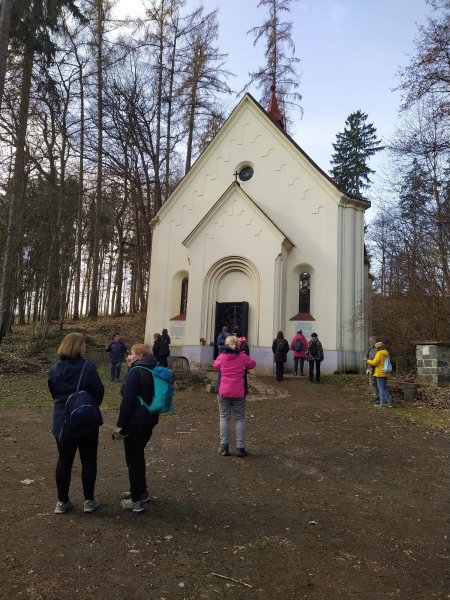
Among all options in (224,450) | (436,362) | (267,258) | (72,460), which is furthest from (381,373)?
(72,460)

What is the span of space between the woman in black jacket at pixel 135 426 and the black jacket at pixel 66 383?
289 millimetres

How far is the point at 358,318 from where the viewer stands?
17.5m

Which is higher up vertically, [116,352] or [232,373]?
[116,352]

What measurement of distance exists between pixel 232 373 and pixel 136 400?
2.29m

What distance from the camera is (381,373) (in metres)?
11.1

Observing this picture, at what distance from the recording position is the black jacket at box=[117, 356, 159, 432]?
15.2 feet

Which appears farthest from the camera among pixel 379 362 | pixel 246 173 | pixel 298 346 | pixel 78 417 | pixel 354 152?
pixel 354 152

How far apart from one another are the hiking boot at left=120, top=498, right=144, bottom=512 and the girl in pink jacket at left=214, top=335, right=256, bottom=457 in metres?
2.21

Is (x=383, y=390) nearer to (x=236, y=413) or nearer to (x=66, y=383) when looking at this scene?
(x=236, y=413)

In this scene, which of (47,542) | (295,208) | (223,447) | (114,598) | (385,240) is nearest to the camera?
(114,598)

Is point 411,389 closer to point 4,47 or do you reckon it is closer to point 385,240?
point 385,240

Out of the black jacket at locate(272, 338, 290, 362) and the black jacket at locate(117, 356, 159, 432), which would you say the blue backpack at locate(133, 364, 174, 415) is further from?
the black jacket at locate(272, 338, 290, 362)

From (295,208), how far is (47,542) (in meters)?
16.3

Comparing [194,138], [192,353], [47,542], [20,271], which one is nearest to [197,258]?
[192,353]
